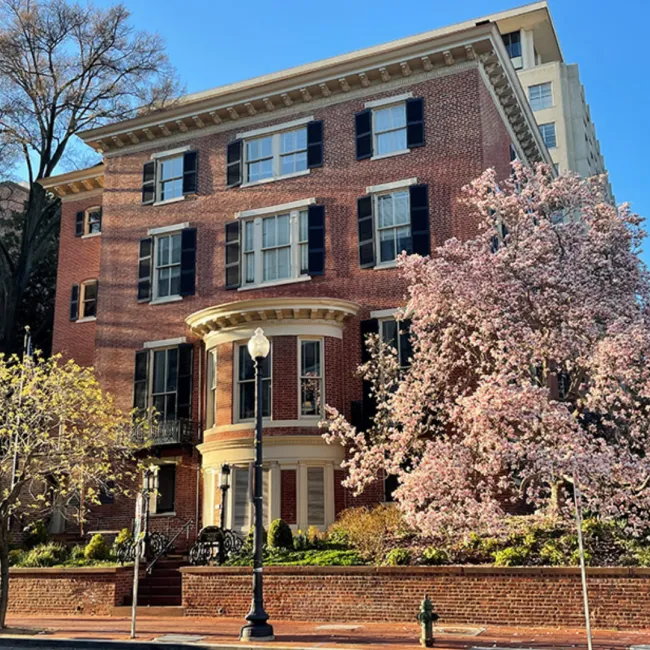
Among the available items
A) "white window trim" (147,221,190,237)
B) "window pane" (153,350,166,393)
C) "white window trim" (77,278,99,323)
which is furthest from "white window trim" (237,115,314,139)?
"white window trim" (77,278,99,323)

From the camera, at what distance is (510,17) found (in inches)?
2253

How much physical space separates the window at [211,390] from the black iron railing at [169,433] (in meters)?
0.89

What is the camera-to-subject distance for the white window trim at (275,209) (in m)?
26.1

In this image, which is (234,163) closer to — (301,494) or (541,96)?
(301,494)

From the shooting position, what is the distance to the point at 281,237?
26438 mm

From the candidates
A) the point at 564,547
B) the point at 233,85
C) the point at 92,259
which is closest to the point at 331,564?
the point at 564,547

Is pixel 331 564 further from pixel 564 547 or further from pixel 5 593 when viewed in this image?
pixel 5 593

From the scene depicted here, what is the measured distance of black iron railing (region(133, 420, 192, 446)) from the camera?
24.8 m

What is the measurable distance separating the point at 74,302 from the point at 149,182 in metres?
6.78

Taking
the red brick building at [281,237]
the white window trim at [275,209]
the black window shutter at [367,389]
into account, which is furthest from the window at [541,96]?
the black window shutter at [367,389]

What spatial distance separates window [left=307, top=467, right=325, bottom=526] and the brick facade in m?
0.17

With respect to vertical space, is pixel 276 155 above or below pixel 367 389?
above

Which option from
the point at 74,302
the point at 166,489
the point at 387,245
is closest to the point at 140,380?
the point at 166,489

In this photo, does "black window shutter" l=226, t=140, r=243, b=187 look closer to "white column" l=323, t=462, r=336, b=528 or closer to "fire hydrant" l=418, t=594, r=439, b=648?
"white column" l=323, t=462, r=336, b=528
